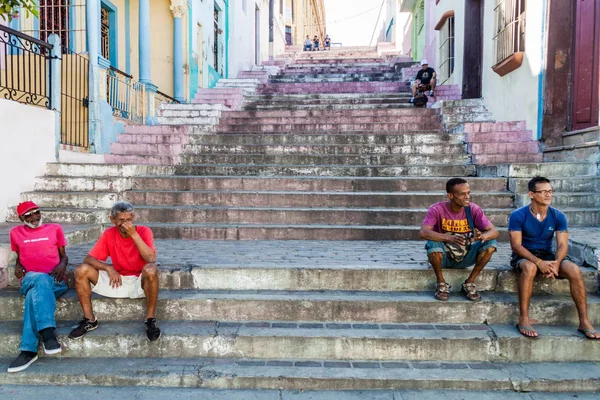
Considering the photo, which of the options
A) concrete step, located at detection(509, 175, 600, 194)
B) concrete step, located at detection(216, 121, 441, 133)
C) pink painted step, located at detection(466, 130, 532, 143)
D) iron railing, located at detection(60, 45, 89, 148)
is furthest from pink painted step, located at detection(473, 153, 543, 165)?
iron railing, located at detection(60, 45, 89, 148)

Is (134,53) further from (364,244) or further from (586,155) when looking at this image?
(586,155)

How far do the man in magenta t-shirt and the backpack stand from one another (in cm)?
656

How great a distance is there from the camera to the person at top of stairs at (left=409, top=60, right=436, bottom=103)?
10.2m

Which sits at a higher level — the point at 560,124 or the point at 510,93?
the point at 510,93

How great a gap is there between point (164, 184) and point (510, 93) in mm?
6618

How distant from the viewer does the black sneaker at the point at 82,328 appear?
3.49 metres

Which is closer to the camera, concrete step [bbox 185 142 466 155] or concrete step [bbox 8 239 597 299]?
concrete step [bbox 8 239 597 299]

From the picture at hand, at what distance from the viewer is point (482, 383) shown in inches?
122

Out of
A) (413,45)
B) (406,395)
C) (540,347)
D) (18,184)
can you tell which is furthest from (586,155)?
(413,45)

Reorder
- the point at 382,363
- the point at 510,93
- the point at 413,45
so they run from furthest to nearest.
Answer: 1. the point at 413,45
2. the point at 510,93
3. the point at 382,363

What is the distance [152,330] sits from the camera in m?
3.47

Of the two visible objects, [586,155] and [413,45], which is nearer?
[586,155]

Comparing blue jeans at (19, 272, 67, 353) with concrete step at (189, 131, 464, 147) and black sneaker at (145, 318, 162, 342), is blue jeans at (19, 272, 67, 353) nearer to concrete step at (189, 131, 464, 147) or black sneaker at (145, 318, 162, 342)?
black sneaker at (145, 318, 162, 342)

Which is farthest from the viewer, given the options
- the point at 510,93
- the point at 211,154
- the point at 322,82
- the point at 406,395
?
the point at 322,82
